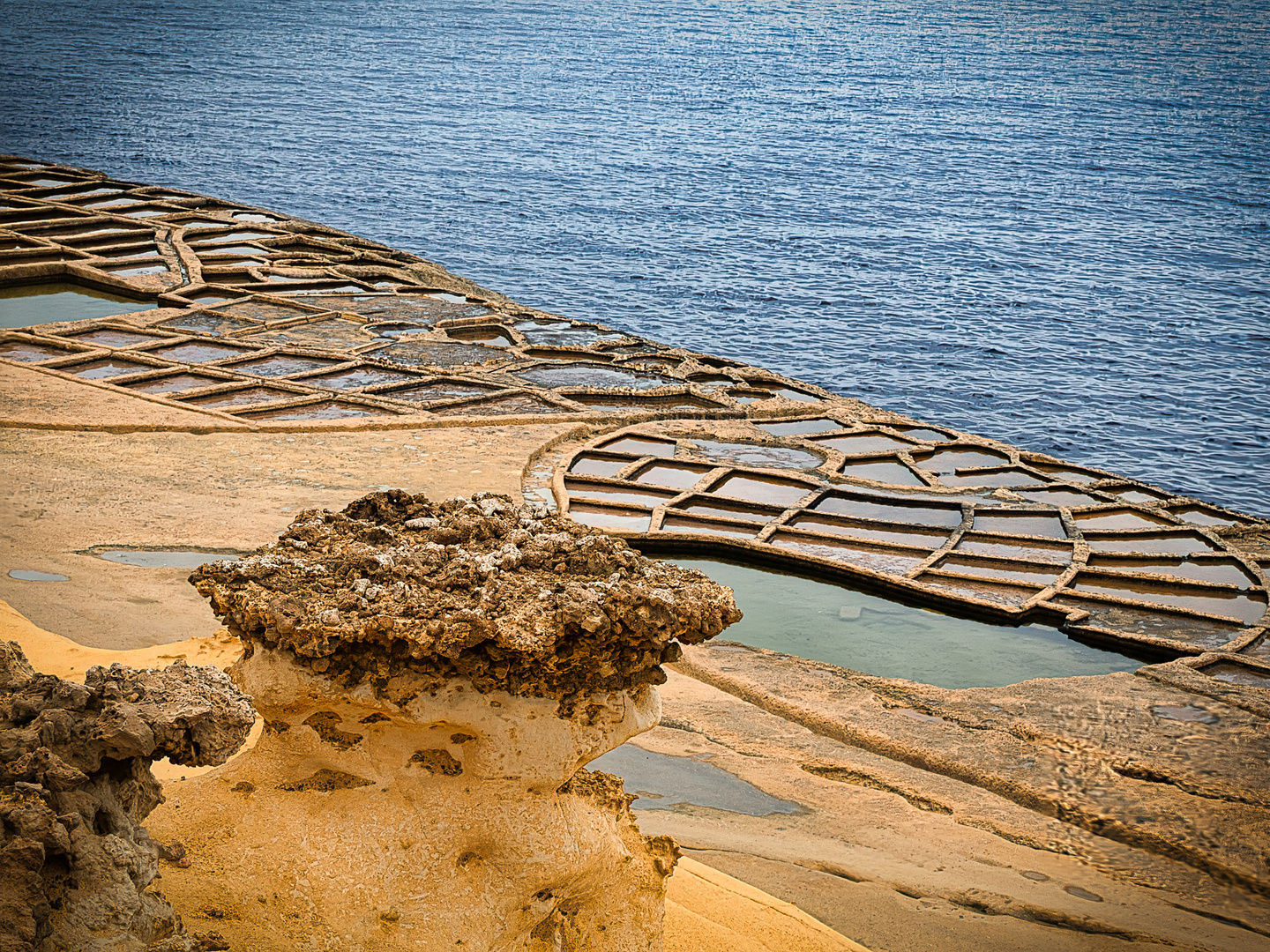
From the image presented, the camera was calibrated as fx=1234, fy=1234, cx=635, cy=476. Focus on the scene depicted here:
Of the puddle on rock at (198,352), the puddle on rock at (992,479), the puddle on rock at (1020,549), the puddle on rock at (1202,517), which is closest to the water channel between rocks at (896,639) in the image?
the puddle on rock at (1020,549)

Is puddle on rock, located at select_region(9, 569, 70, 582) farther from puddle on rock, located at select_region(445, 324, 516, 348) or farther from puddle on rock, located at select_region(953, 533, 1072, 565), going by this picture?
puddle on rock, located at select_region(445, 324, 516, 348)

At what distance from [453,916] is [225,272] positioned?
9927 millimetres

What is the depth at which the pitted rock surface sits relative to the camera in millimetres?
2340

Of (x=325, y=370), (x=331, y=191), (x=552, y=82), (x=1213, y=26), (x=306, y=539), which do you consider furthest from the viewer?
(x=1213, y=26)

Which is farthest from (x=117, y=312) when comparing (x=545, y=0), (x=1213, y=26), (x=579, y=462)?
(x=545, y=0)

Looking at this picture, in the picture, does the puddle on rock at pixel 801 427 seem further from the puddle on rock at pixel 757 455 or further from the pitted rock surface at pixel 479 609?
the pitted rock surface at pixel 479 609

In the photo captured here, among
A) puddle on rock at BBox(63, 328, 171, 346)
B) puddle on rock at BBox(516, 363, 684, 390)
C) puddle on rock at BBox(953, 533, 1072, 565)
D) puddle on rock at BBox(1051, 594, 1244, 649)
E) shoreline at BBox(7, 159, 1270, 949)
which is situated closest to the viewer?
shoreline at BBox(7, 159, 1270, 949)

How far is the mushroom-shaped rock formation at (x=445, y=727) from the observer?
7.80 feet

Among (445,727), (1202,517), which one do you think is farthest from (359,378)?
(445,727)

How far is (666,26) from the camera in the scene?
47.8 meters

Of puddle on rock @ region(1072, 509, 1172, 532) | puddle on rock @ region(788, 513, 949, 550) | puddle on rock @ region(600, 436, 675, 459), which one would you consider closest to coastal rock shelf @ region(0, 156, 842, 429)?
puddle on rock @ region(600, 436, 675, 459)

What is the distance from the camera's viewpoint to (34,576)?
4781 millimetres

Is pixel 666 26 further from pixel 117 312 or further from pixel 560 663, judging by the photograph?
pixel 560 663

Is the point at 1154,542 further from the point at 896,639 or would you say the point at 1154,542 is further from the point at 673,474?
the point at 673,474
